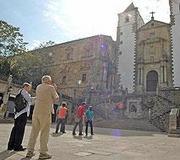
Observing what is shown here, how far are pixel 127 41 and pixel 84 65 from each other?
875 cm

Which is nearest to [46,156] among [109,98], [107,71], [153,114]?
[153,114]

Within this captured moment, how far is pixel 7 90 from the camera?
90.4 feet

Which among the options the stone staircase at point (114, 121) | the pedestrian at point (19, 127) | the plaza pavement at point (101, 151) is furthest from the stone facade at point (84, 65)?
the pedestrian at point (19, 127)

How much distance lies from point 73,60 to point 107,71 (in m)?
7.34

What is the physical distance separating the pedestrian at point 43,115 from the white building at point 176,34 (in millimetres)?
Result: 29455

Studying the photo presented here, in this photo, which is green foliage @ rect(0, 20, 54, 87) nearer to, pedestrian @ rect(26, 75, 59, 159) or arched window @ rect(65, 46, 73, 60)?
arched window @ rect(65, 46, 73, 60)

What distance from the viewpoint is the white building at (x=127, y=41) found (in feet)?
122

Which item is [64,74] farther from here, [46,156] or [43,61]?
[46,156]

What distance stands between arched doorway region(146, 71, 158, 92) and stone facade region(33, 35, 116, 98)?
228 inches

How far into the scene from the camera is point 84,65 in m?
43.2

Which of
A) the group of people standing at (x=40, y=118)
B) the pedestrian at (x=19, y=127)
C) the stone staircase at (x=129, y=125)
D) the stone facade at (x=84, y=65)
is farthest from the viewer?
the stone facade at (x=84, y=65)

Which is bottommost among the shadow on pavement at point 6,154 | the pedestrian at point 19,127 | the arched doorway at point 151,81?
the shadow on pavement at point 6,154

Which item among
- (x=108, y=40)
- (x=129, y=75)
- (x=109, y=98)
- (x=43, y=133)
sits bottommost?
(x=43, y=133)

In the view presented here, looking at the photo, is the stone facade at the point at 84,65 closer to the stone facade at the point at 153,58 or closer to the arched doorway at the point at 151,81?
the stone facade at the point at 153,58
